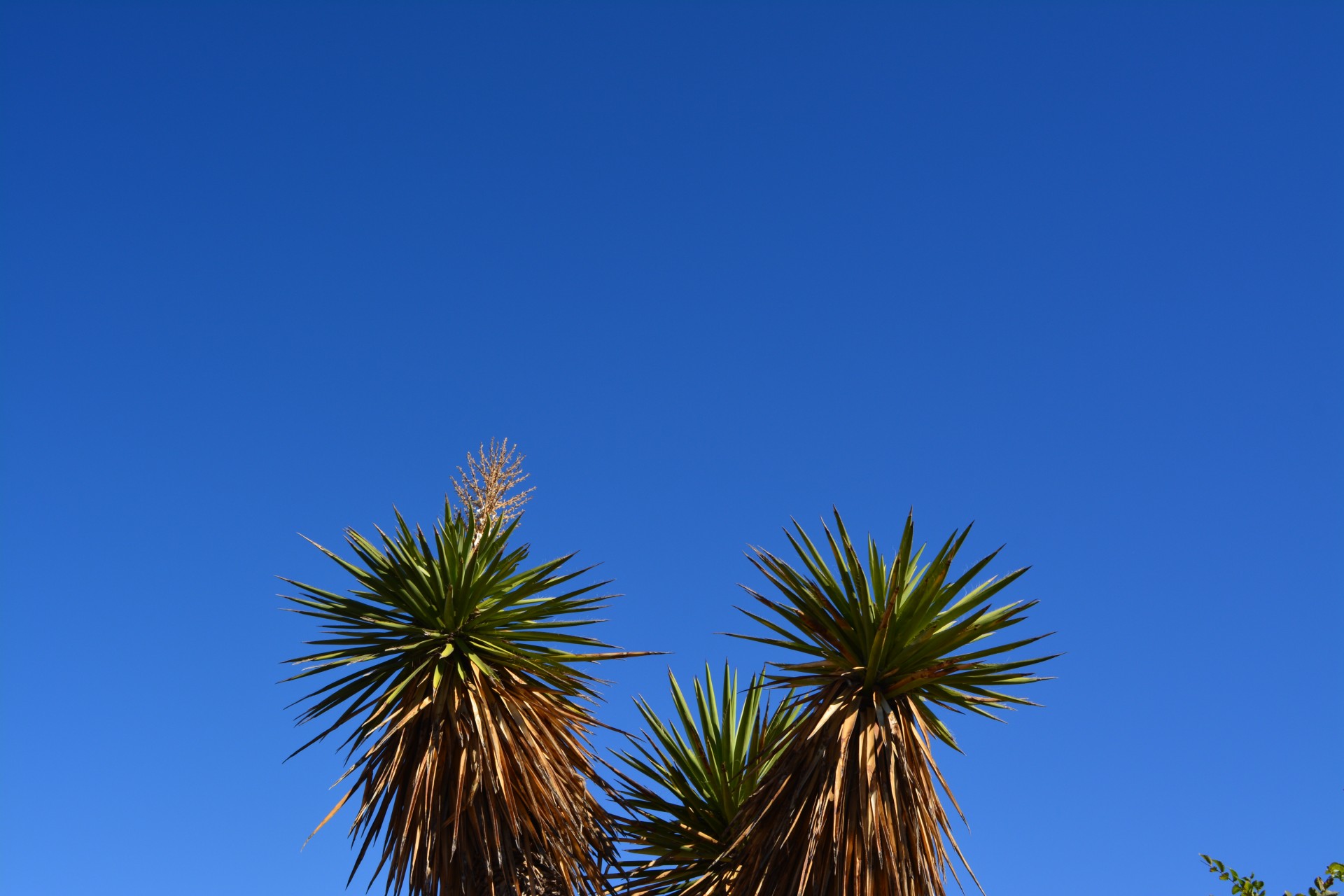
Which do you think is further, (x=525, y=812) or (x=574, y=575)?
(x=574, y=575)

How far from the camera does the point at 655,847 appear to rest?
9.36 m

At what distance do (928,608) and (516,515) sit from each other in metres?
3.98

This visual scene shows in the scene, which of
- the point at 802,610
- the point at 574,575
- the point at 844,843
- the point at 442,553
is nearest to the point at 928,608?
the point at 802,610

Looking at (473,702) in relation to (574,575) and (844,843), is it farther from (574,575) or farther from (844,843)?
(844,843)

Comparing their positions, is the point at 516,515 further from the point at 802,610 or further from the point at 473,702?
the point at 802,610

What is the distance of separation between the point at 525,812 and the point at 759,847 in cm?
197

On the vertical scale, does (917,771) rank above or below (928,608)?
below

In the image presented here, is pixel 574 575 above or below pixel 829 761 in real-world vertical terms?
above

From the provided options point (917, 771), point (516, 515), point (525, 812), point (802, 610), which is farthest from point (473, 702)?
point (917, 771)

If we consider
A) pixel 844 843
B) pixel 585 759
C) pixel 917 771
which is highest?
pixel 585 759

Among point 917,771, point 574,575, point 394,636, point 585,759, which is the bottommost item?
point 917,771

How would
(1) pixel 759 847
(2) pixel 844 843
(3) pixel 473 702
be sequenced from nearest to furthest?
(2) pixel 844 843 → (1) pixel 759 847 → (3) pixel 473 702

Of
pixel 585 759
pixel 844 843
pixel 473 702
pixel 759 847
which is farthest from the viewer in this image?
pixel 585 759

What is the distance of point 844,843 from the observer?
7.25 meters
